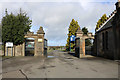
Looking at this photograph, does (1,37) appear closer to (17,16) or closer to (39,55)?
(17,16)

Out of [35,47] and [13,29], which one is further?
[35,47]

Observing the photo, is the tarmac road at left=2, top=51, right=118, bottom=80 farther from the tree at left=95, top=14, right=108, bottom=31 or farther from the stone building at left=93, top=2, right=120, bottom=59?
the tree at left=95, top=14, right=108, bottom=31

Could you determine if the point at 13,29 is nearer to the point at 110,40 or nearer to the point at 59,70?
the point at 59,70

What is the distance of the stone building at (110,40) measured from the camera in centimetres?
1273

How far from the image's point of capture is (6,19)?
1593 centimetres

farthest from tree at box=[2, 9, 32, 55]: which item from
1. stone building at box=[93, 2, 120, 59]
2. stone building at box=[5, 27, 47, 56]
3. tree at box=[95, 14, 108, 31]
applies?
tree at box=[95, 14, 108, 31]

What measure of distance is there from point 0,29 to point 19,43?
4087 millimetres

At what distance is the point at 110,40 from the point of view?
1408cm

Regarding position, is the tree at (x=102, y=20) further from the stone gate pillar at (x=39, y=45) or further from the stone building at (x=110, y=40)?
the stone gate pillar at (x=39, y=45)

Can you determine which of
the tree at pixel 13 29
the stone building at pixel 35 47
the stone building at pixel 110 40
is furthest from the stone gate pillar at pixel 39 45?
the stone building at pixel 110 40

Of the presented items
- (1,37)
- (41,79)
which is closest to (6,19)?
(1,37)

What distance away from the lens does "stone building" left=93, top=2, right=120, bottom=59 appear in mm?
12734

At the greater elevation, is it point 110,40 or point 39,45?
point 110,40

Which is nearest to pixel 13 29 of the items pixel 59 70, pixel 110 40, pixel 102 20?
pixel 59 70
